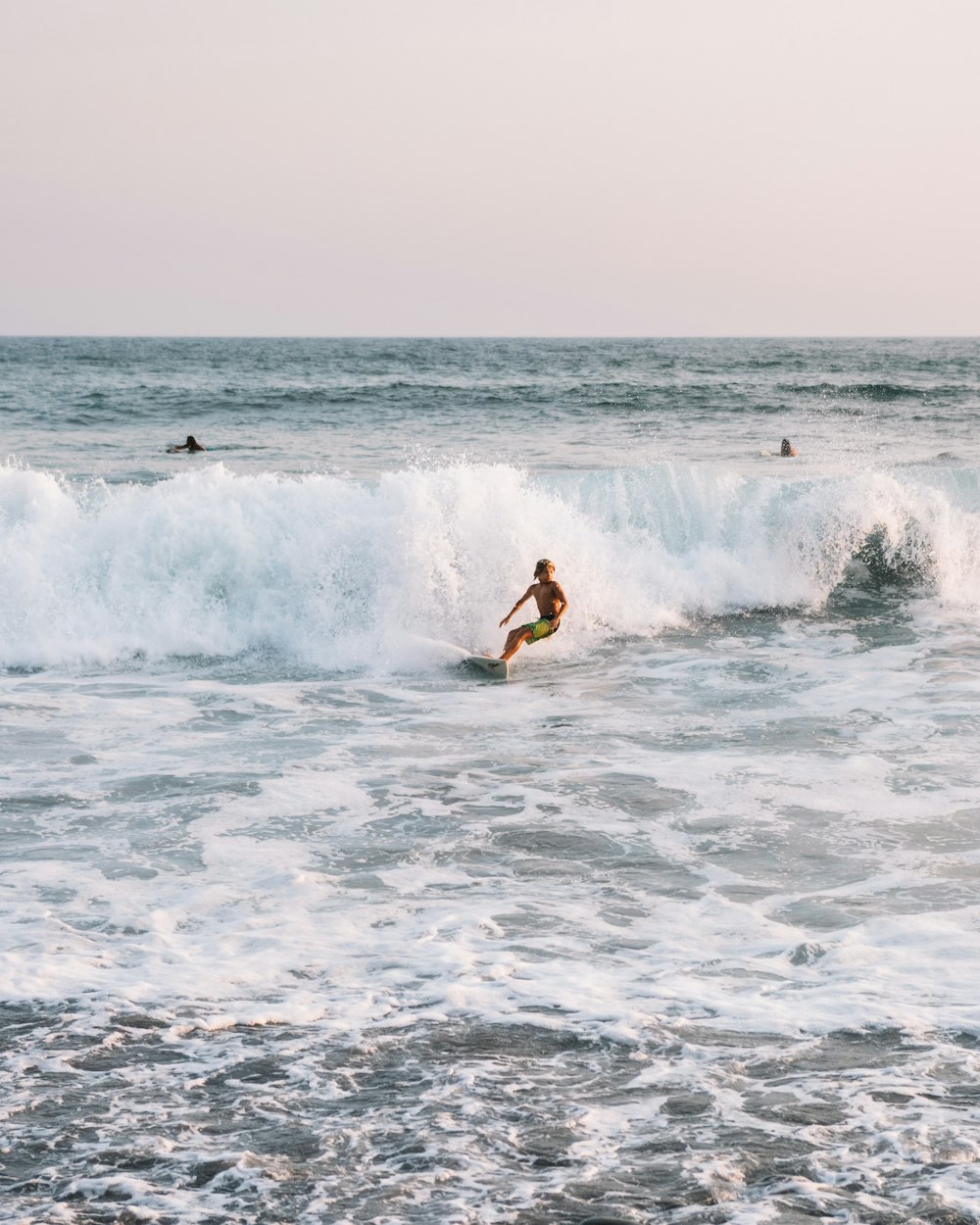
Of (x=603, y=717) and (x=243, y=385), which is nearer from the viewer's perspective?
(x=603, y=717)

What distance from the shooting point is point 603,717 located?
34.7ft

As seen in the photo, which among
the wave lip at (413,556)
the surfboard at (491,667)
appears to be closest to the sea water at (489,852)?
the wave lip at (413,556)

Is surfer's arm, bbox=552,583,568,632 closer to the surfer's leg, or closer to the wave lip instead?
the surfer's leg

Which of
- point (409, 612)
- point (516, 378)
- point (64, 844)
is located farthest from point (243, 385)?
point (64, 844)

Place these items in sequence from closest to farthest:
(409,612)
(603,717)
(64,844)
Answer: (64,844), (603,717), (409,612)

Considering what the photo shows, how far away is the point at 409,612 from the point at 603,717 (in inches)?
149

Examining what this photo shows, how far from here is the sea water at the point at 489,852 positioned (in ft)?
13.7

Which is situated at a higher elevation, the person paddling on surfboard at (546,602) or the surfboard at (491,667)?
the person paddling on surfboard at (546,602)

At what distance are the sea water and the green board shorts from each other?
1.14ft

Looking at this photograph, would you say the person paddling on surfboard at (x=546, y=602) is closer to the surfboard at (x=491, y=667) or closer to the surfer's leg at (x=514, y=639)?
the surfer's leg at (x=514, y=639)

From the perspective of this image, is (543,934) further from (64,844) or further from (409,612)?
(409,612)

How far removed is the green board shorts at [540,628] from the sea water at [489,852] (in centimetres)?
35

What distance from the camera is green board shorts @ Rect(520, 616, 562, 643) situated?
12400 millimetres

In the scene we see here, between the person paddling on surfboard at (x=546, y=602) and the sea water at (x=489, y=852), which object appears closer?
the sea water at (x=489, y=852)
